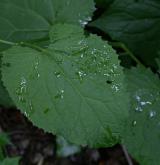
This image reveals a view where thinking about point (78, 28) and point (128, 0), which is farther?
point (128, 0)

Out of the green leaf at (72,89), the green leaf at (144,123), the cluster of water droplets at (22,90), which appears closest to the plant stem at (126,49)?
the green leaf at (144,123)

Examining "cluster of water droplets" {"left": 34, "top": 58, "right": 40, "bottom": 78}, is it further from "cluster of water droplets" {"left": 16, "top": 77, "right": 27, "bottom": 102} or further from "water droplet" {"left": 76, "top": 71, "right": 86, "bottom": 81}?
"water droplet" {"left": 76, "top": 71, "right": 86, "bottom": 81}

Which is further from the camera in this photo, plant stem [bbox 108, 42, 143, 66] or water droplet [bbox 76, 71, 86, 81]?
plant stem [bbox 108, 42, 143, 66]

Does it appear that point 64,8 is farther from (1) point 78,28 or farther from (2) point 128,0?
(2) point 128,0

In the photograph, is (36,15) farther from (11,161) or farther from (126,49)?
(11,161)

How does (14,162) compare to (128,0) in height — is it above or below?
below

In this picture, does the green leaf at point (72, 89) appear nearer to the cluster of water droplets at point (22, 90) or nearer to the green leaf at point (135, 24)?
the cluster of water droplets at point (22, 90)

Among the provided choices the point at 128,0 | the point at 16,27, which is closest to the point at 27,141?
the point at 16,27

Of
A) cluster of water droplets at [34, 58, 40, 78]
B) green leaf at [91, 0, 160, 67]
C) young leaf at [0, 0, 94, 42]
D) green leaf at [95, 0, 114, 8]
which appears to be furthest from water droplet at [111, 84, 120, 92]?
green leaf at [95, 0, 114, 8]
